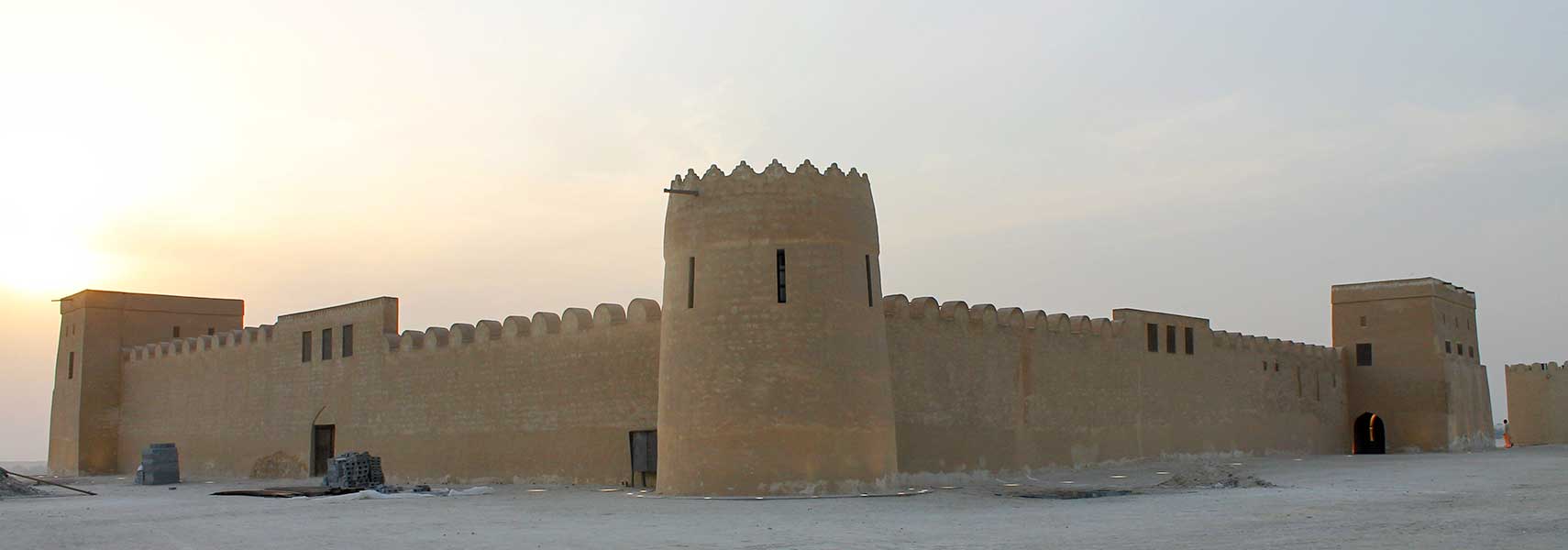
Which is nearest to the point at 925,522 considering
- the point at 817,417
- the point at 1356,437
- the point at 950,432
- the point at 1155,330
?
the point at 817,417

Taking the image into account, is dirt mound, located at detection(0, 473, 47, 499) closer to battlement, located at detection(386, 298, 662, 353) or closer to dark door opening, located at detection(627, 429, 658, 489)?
battlement, located at detection(386, 298, 662, 353)

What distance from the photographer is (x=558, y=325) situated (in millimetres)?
22281

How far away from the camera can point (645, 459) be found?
20422 mm

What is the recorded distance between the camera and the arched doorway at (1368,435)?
A: 36381 mm

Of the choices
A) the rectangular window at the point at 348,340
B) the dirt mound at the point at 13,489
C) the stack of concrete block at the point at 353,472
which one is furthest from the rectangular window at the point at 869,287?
the dirt mound at the point at 13,489

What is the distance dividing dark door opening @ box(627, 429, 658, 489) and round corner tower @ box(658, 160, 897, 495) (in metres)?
1.78

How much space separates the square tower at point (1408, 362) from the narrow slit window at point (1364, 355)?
0.02m

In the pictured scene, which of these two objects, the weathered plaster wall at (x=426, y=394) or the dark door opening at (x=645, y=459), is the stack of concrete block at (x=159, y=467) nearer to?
the weathered plaster wall at (x=426, y=394)

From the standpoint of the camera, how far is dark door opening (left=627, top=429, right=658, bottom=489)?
66.8ft

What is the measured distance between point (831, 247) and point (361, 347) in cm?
1189

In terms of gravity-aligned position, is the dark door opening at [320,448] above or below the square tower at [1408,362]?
below

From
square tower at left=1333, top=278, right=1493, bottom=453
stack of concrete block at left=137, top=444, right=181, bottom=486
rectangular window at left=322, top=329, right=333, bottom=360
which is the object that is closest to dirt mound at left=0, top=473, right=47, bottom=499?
stack of concrete block at left=137, top=444, right=181, bottom=486

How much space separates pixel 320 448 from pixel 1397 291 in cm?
2558

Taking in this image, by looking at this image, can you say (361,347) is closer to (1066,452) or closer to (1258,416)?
(1066,452)
